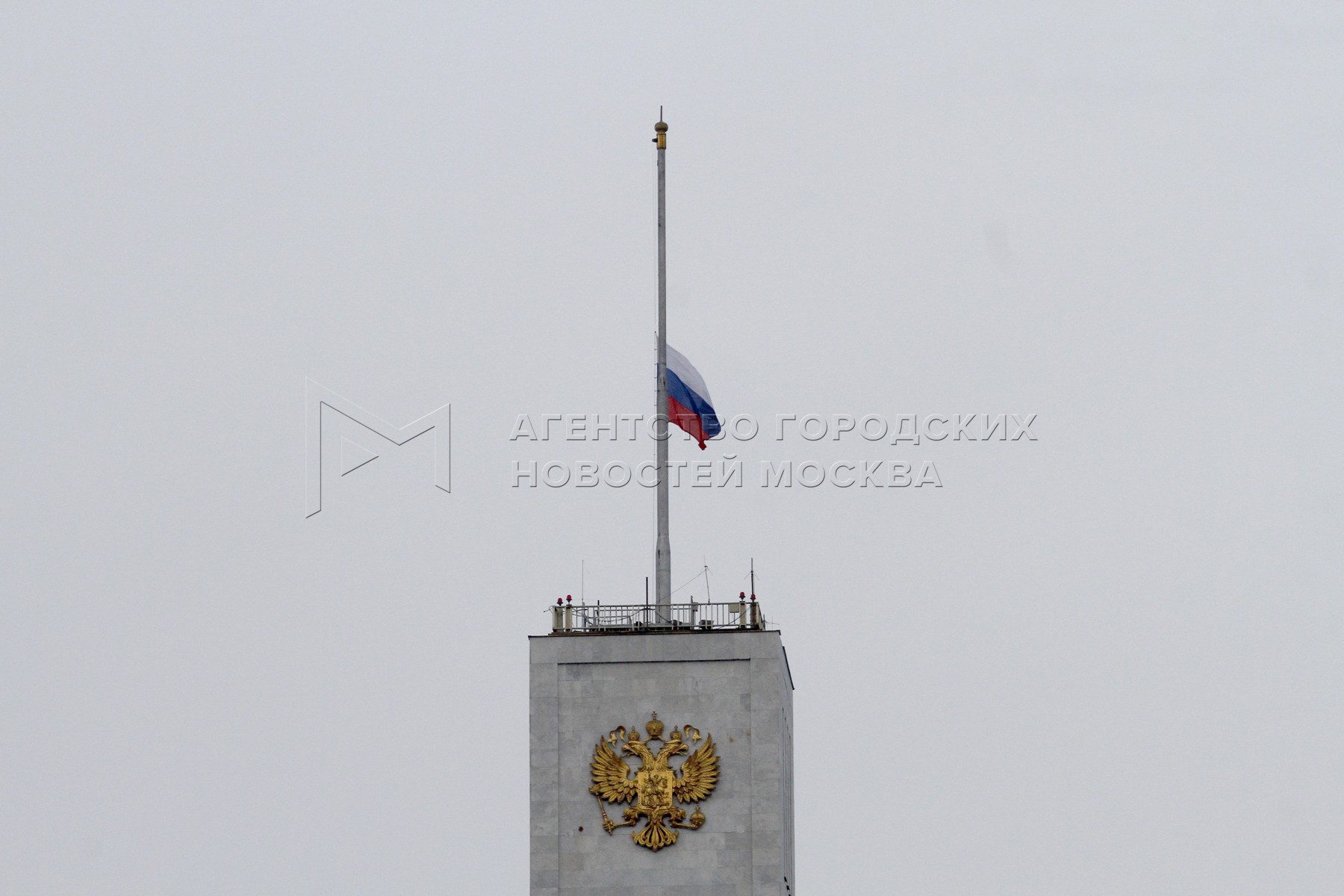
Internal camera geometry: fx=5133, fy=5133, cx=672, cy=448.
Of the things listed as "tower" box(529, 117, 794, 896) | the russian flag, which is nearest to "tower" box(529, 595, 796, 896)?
"tower" box(529, 117, 794, 896)

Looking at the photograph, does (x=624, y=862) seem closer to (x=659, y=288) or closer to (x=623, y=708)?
(x=623, y=708)

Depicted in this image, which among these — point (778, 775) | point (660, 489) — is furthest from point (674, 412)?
point (778, 775)

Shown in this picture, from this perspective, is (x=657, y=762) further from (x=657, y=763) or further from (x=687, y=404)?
(x=687, y=404)

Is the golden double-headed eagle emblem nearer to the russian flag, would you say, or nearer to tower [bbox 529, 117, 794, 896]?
tower [bbox 529, 117, 794, 896]

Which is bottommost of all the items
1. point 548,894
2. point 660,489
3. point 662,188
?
point 548,894

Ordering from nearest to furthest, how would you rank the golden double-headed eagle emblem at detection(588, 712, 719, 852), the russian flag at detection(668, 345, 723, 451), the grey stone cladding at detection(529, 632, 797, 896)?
the grey stone cladding at detection(529, 632, 797, 896)
the golden double-headed eagle emblem at detection(588, 712, 719, 852)
the russian flag at detection(668, 345, 723, 451)

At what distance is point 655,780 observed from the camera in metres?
147

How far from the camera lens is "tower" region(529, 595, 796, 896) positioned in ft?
481

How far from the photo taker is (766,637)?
148 metres

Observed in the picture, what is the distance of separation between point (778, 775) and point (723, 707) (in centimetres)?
250

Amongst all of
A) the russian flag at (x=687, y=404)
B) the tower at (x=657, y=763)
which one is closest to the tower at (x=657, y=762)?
the tower at (x=657, y=763)

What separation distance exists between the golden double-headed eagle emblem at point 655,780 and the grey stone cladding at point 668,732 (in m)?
0.23

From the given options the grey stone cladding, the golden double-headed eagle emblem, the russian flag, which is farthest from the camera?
the russian flag

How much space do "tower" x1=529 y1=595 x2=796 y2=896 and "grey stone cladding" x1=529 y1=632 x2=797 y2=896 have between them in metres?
0.03
